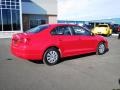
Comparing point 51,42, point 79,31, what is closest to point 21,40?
point 51,42

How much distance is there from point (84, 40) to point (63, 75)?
10.8 feet

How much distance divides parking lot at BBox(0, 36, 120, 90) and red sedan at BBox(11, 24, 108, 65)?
1.37 ft

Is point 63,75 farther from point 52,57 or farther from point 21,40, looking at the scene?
point 21,40

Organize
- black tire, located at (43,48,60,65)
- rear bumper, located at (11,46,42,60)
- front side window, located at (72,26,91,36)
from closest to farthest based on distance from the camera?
rear bumper, located at (11,46,42,60), black tire, located at (43,48,60,65), front side window, located at (72,26,91,36)

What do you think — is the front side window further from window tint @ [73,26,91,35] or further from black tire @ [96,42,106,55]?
black tire @ [96,42,106,55]

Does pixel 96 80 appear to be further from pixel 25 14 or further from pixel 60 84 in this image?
pixel 25 14

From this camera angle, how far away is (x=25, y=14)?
1618 inches

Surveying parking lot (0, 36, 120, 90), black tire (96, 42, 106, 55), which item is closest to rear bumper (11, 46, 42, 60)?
parking lot (0, 36, 120, 90)

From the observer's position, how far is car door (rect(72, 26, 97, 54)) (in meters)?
10.4

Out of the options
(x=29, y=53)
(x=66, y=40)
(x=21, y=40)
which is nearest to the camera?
(x=29, y=53)

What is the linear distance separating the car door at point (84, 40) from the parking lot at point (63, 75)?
535mm

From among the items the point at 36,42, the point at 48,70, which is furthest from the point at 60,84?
the point at 36,42

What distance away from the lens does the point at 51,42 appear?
9273mm

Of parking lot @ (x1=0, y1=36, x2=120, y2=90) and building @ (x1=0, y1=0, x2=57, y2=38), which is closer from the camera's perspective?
parking lot @ (x1=0, y1=36, x2=120, y2=90)
